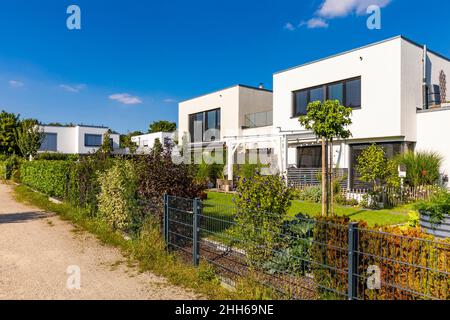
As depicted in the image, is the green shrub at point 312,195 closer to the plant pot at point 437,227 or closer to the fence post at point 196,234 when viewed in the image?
the plant pot at point 437,227

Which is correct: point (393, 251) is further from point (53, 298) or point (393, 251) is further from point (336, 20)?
point (336, 20)

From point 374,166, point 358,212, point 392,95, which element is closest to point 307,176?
point 374,166

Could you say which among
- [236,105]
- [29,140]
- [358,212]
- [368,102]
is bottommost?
[358,212]

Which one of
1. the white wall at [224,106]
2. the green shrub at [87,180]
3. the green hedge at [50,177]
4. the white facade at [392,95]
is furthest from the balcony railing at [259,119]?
the green shrub at [87,180]

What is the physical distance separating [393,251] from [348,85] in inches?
561

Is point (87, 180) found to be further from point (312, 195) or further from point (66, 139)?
point (66, 139)

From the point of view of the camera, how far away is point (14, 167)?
32.5m

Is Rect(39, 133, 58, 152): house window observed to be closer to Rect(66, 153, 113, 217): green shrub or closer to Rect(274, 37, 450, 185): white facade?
Rect(66, 153, 113, 217): green shrub

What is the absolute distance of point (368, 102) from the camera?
1530 centimetres

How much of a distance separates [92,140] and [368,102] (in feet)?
152

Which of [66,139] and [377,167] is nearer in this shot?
[377,167]

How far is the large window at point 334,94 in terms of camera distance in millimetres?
16016
